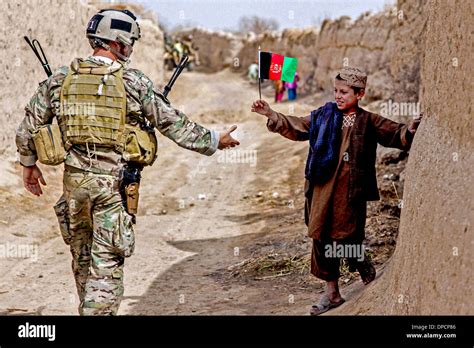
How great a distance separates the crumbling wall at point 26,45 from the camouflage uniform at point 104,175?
5.02 m

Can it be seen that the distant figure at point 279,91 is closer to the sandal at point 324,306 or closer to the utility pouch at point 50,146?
the sandal at point 324,306

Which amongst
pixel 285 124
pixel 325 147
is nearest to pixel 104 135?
pixel 285 124

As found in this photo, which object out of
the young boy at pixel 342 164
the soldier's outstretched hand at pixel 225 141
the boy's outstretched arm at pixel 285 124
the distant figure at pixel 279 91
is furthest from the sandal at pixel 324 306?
the distant figure at pixel 279 91

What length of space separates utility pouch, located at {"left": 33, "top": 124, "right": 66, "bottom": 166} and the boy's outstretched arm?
1024 mm

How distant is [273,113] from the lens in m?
4.14

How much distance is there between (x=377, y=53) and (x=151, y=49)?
235 inches

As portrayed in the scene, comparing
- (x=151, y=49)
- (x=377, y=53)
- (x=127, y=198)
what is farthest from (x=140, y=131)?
(x=151, y=49)

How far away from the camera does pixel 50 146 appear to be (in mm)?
3850

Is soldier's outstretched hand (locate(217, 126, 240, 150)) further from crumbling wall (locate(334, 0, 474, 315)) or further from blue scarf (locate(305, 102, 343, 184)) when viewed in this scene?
crumbling wall (locate(334, 0, 474, 315))

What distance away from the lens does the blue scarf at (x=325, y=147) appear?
409 centimetres

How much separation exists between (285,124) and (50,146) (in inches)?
49.2

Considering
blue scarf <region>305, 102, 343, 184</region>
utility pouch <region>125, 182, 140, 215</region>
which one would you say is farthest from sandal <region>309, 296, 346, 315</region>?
utility pouch <region>125, 182, 140, 215</region>

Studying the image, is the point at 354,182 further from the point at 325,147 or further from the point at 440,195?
the point at 440,195

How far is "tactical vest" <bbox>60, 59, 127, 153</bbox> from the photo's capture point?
12.4 ft
